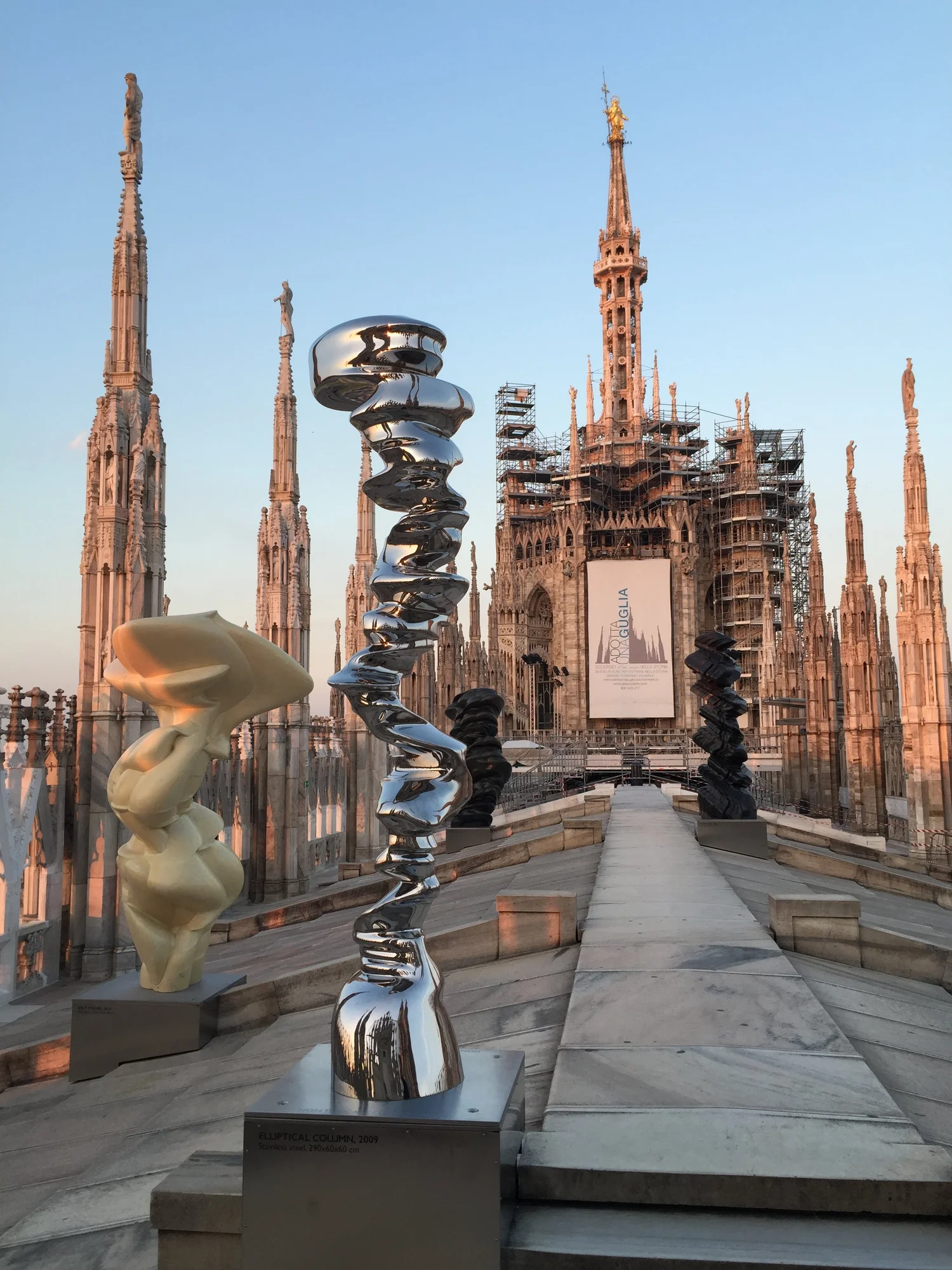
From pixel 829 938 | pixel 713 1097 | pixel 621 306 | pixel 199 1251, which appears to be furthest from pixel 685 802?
pixel 621 306

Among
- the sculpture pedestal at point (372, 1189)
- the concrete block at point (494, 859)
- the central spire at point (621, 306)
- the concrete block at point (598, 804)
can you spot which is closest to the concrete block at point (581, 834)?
the concrete block at point (494, 859)

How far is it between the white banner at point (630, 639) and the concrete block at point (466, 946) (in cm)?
3922

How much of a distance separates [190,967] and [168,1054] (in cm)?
72

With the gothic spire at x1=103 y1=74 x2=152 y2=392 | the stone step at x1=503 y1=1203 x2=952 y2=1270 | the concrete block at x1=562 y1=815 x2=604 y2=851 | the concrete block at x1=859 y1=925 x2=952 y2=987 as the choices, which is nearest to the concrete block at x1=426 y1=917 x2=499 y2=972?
the concrete block at x1=859 y1=925 x2=952 y2=987

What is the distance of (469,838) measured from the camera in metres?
12.8

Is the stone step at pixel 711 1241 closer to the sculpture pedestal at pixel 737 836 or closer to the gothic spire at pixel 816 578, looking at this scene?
the sculpture pedestal at pixel 737 836

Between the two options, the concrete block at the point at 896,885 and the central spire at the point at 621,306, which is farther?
the central spire at the point at 621,306

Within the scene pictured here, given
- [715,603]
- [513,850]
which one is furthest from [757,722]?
[513,850]

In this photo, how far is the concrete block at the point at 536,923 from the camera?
505 centimetres

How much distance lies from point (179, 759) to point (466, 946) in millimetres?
2342

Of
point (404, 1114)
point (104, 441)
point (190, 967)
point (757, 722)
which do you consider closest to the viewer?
point (404, 1114)

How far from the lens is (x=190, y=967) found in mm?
5910

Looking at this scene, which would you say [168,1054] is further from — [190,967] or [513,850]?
[513,850]

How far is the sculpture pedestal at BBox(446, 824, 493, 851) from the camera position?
12.8 m
